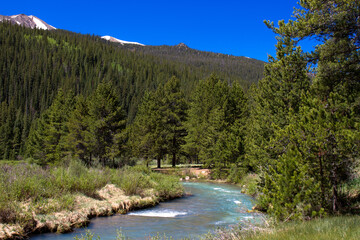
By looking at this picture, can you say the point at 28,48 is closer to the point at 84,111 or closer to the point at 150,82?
the point at 150,82

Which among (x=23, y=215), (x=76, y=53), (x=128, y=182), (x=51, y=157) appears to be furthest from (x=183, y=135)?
(x=76, y=53)

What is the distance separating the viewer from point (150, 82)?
147125 mm

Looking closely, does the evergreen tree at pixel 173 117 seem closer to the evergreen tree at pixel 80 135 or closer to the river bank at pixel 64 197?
the evergreen tree at pixel 80 135

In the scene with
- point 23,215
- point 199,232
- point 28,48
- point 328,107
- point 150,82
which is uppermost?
point 28,48

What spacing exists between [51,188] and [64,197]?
34.5 inches

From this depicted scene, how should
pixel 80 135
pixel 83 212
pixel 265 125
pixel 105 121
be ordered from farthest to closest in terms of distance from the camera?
pixel 80 135 < pixel 105 121 < pixel 265 125 < pixel 83 212

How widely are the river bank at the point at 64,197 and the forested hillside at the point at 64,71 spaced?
99.2 meters

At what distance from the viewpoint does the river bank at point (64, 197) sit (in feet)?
37.9

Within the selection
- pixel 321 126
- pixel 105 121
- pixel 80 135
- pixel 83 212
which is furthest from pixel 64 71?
pixel 321 126

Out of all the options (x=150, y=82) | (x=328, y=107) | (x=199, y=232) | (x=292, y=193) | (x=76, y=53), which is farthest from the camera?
(x=76, y=53)

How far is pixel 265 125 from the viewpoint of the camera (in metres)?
25.4

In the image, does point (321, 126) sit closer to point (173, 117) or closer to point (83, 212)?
point (83, 212)

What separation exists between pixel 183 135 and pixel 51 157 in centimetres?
2054

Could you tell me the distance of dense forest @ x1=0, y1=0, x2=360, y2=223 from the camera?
10156 mm
